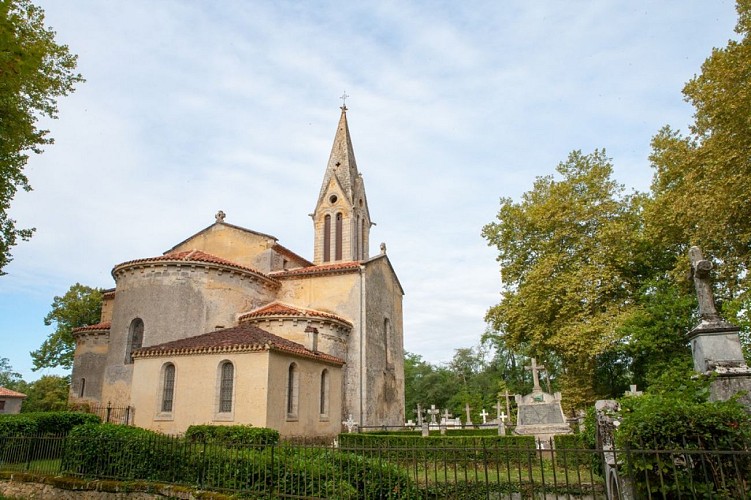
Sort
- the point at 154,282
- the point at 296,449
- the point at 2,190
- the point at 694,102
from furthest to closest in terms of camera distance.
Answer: the point at 154,282 < the point at 694,102 < the point at 2,190 < the point at 296,449

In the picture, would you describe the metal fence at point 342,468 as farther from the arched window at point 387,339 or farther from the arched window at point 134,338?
the arched window at point 387,339

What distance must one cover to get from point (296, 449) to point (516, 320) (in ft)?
63.8

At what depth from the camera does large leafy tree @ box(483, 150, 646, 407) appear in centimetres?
2406

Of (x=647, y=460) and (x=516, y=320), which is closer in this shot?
(x=647, y=460)

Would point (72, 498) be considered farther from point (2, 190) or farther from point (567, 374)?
point (567, 374)

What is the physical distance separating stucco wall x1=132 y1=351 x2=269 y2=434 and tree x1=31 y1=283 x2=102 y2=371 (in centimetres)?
2217

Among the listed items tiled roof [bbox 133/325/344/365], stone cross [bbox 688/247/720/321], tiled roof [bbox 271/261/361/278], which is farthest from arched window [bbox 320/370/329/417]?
stone cross [bbox 688/247/720/321]

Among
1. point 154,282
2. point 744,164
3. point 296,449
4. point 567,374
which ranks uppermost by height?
point 744,164

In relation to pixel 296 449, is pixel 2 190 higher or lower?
higher

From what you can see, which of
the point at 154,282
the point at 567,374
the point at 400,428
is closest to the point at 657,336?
the point at 567,374

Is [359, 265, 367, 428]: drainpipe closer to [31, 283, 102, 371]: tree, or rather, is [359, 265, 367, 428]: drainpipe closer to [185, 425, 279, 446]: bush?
[185, 425, 279, 446]: bush

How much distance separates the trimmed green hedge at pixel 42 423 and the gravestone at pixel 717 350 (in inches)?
684

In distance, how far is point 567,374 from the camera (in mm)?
26844

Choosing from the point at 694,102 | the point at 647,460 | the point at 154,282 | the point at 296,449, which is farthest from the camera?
the point at 154,282
